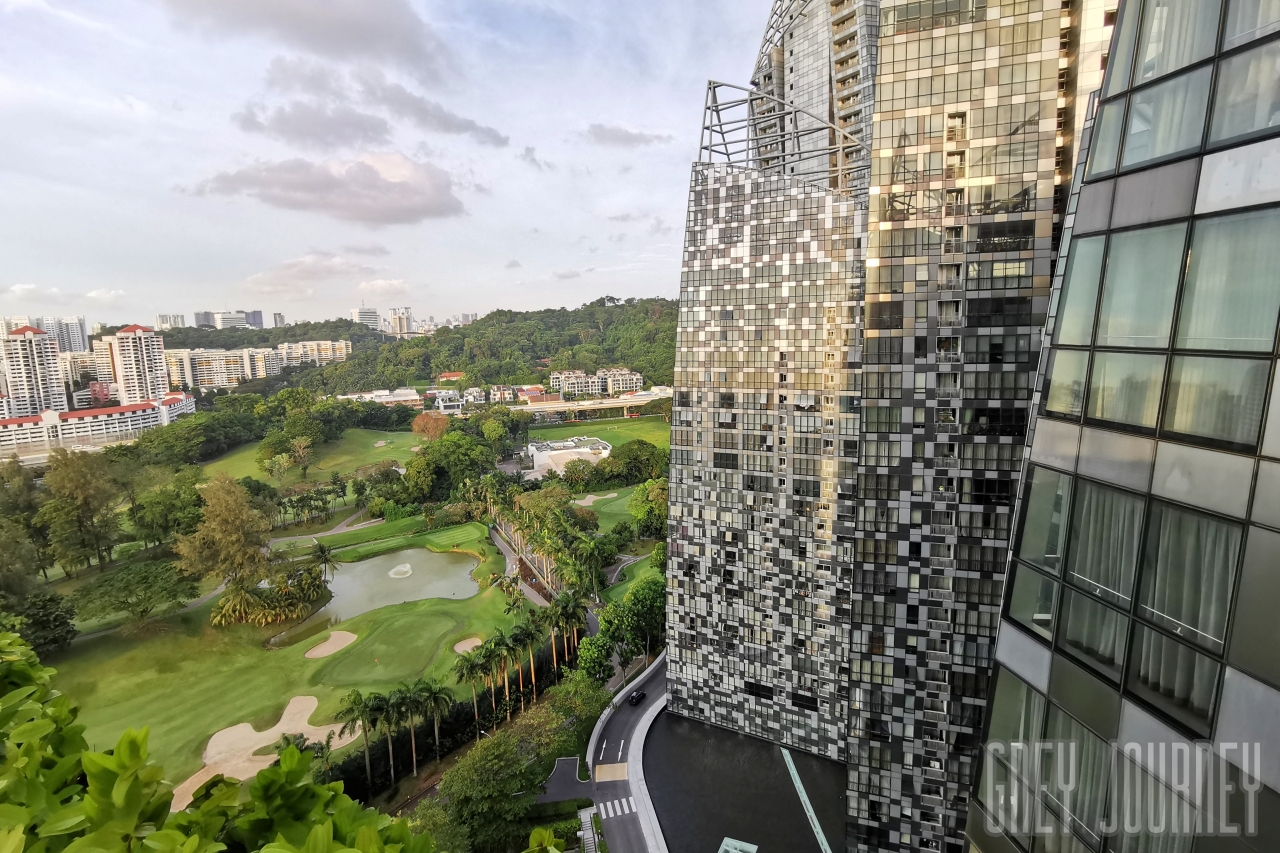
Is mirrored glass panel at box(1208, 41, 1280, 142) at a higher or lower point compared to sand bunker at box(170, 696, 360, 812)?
higher

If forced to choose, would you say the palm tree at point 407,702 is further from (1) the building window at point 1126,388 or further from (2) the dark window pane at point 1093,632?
(1) the building window at point 1126,388

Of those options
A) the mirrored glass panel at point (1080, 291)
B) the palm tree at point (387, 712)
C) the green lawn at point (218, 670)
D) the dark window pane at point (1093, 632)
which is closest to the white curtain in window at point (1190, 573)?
the dark window pane at point (1093, 632)

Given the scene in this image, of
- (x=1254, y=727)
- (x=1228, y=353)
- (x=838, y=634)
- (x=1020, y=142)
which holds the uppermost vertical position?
(x=1020, y=142)

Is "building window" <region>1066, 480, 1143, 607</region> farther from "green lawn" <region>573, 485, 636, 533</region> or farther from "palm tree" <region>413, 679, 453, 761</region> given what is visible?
"green lawn" <region>573, 485, 636, 533</region>

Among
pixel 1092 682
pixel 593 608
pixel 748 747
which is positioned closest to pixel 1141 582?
pixel 1092 682

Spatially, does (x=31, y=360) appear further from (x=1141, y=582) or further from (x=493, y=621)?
(x=1141, y=582)

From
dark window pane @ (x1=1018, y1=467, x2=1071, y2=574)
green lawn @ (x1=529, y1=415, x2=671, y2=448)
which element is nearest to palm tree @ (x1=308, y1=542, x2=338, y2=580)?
green lawn @ (x1=529, y1=415, x2=671, y2=448)

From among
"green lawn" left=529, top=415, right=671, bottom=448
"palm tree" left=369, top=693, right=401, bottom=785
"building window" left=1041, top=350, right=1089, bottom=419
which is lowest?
"palm tree" left=369, top=693, right=401, bottom=785
